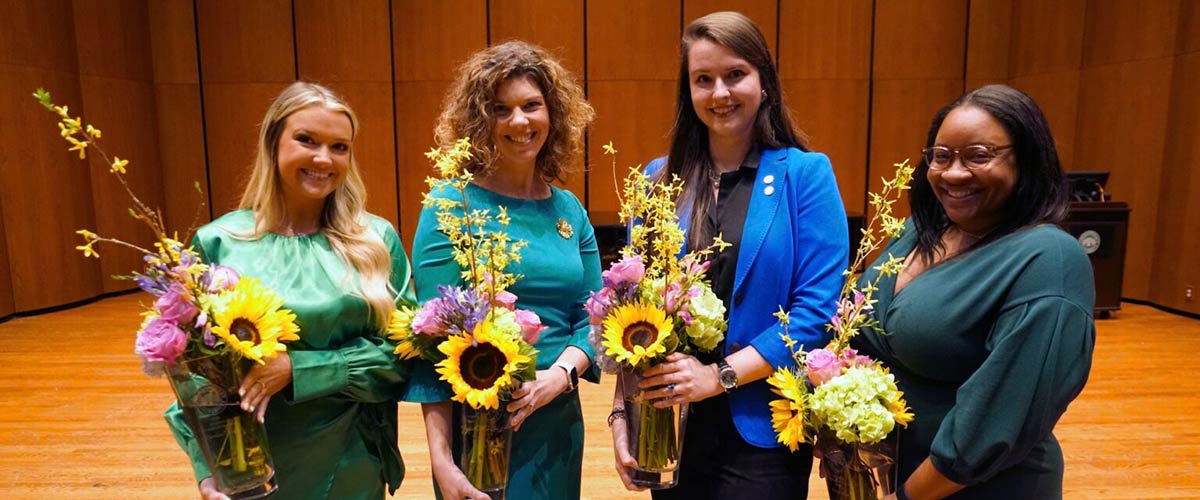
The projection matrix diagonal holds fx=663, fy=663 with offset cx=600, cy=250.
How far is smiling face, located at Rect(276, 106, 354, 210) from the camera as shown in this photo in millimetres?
1469

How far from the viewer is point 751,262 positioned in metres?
1.39

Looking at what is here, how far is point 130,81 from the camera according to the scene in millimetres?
7293

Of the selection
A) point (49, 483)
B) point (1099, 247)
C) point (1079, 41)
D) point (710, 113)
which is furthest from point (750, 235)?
point (1079, 41)

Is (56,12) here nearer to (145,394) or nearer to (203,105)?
(203,105)

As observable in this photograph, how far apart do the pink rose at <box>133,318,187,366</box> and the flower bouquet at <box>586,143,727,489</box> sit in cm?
70

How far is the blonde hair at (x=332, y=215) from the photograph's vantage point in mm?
1465

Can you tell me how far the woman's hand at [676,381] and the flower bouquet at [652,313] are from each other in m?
0.02

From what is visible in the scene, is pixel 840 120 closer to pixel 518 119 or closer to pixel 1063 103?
pixel 1063 103

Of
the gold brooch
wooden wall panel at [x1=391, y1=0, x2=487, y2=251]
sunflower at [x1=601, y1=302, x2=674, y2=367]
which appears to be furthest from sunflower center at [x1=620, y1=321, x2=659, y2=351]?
wooden wall panel at [x1=391, y1=0, x2=487, y2=251]

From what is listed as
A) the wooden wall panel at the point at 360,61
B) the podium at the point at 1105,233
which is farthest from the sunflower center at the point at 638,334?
the wooden wall panel at the point at 360,61

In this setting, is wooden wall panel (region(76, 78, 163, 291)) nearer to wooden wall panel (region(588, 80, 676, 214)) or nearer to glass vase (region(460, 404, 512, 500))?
wooden wall panel (region(588, 80, 676, 214))

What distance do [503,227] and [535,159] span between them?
25cm

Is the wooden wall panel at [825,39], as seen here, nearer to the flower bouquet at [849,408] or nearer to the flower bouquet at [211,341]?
the flower bouquet at [849,408]

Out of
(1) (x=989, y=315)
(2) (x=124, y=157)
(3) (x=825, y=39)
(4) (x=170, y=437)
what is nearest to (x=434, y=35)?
(2) (x=124, y=157)
